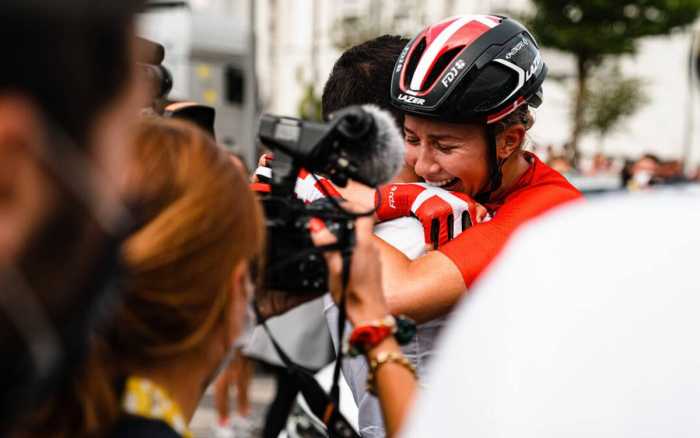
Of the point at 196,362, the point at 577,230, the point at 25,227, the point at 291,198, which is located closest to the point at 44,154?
the point at 25,227

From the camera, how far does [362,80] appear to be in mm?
2699

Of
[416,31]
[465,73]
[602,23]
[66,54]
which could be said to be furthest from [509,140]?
[416,31]

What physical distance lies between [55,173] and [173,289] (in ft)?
2.09

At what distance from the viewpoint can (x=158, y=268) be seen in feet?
4.78

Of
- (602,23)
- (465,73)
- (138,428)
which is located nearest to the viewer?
(138,428)

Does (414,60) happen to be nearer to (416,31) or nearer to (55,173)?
(55,173)

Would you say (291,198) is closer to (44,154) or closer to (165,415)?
(165,415)

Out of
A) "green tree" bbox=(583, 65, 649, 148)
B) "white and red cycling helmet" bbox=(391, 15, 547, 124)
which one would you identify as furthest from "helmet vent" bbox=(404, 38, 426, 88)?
"green tree" bbox=(583, 65, 649, 148)

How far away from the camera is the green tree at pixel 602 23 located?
98.1ft

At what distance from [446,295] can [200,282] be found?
0.81 metres

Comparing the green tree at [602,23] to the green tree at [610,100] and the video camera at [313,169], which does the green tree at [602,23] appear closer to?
the green tree at [610,100]

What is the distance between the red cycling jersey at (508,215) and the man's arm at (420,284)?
3 centimetres

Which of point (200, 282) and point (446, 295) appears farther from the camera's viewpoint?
point (446, 295)

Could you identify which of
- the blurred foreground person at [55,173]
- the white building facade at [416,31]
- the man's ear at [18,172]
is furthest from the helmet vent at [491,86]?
the white building facade at [416,31]
